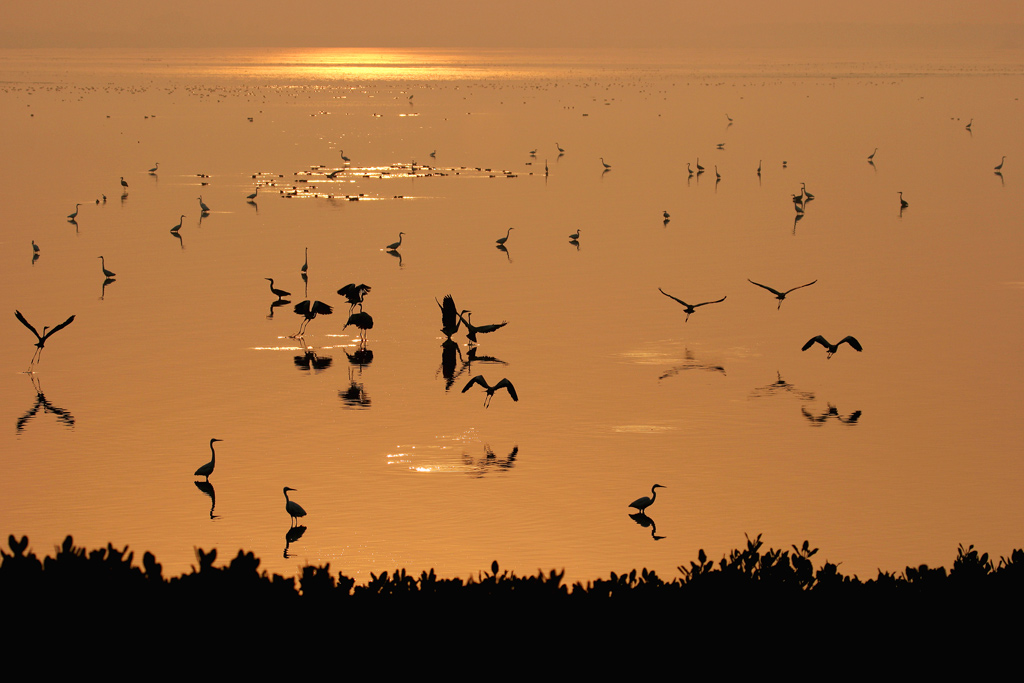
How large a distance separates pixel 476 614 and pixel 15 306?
843 inches

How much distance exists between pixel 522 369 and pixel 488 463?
5361 millimetres

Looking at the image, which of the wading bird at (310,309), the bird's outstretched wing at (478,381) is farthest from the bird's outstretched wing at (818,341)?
the wading bird at (310,309)

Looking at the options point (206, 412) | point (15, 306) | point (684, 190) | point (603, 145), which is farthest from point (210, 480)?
point (603, 145)

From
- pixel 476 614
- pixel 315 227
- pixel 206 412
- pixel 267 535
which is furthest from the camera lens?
pixel 315 227

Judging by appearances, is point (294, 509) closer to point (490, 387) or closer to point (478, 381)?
point (478, 381)

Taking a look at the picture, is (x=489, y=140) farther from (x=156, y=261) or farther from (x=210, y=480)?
(x=210, y=480)

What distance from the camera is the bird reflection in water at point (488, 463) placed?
1627cm

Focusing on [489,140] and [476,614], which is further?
[489,140]

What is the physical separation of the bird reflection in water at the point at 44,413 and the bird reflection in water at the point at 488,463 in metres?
5.98

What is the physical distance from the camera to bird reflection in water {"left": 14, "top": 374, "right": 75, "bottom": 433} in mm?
18281

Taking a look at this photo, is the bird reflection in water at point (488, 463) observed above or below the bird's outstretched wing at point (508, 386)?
below

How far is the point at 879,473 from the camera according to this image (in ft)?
53.9

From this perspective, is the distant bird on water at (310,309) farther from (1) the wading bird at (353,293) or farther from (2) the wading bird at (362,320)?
(2) the wading bird at (362,320)

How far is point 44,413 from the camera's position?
18828mm
